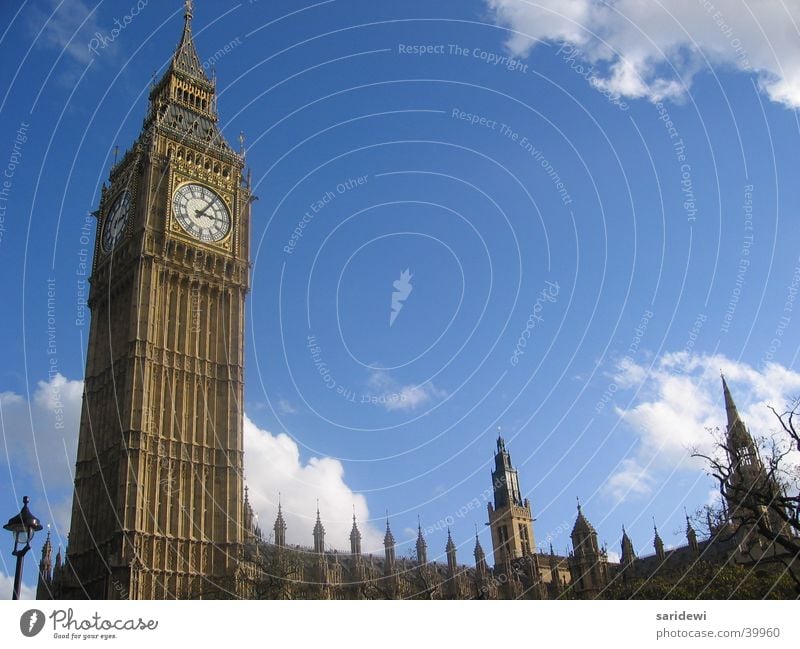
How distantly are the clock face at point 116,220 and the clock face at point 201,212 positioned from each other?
417 cm

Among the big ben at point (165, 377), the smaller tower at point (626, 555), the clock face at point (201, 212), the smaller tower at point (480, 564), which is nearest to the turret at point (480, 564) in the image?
the smaller tower at point (480, 564)

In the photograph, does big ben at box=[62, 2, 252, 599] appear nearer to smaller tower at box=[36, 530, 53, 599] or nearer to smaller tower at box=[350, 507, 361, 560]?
smaller tower at box=[36, 530, 53, 599]

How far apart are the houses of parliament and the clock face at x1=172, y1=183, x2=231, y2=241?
0.35 feet

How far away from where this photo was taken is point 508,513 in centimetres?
10150

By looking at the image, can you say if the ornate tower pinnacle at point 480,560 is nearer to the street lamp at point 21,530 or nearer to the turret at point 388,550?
the turret at point 388,550

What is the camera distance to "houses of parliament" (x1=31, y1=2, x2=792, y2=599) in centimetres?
5366

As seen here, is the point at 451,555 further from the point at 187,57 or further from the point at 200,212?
the point at 187,57

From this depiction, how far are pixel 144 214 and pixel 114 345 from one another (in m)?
10.3

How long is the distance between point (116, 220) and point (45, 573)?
27.9 meters

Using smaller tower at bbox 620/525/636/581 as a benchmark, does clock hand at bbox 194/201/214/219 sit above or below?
above

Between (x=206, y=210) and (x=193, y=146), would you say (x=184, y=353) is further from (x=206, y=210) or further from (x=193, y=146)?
(x=193, y=146)

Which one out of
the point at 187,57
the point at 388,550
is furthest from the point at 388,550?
the point at 187,57

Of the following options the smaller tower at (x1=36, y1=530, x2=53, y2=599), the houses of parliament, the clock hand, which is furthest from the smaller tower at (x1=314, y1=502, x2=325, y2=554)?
the clock hand

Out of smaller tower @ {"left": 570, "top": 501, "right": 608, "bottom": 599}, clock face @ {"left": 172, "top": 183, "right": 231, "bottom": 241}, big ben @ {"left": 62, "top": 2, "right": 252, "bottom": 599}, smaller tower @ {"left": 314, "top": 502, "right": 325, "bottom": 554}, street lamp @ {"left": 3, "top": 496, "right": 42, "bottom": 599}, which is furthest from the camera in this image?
smaller tower @ {"left": 570, "top": 501, "right": 608, "bottom": 599}
